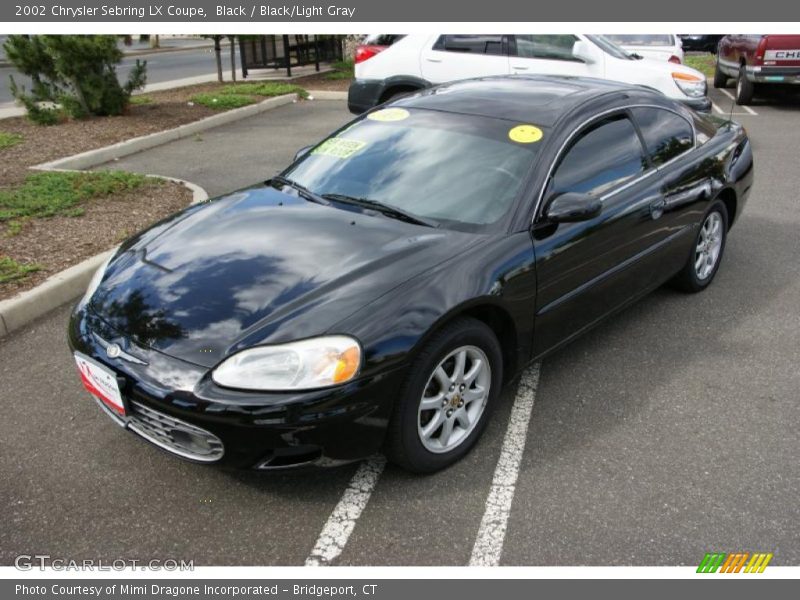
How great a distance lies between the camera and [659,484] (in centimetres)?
296

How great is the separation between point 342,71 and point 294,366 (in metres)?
16.9

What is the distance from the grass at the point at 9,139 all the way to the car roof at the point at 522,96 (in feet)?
21.9

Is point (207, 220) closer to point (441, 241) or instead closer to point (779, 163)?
point (441, 241)

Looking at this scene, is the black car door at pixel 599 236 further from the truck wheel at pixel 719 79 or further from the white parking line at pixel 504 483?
the truck wheel at pixel 719 79

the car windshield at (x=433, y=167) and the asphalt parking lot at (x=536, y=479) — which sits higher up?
the car windshield at (x=433, y=167)

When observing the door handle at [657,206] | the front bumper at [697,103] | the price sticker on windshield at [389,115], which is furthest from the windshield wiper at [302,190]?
the front bumper at [697,103]

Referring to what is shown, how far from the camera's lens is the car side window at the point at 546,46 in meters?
9.23

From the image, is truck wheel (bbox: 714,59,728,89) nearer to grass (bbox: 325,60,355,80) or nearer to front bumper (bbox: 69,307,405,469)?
grass (bbox: 325,60,355,80)

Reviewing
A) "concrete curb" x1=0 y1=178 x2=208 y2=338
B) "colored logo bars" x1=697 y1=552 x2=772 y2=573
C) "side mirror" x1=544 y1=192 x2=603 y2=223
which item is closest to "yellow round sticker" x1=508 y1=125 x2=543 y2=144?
"side mirror" x1=544 y1=192 x2=603 y2=223

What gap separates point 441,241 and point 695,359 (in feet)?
6.13

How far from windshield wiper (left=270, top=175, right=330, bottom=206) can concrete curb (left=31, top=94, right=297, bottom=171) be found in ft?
15.9

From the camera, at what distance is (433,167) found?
11.6 feet

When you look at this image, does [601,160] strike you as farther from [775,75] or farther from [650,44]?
[775,75]

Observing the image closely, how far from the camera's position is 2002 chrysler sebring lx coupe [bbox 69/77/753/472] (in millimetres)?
2590
